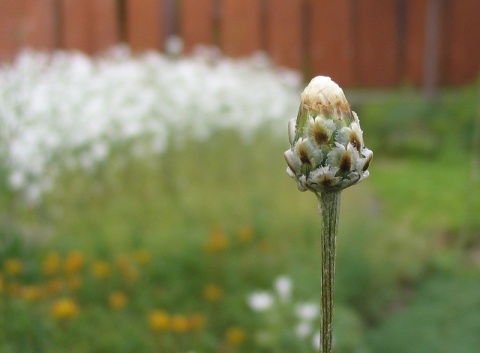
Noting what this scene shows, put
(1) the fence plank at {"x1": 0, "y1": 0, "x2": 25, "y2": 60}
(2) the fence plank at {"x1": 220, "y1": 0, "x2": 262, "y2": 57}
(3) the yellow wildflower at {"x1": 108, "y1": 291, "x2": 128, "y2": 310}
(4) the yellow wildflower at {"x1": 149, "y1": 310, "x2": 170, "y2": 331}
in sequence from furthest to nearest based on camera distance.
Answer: (2) the fence plank at {"x1": 220, "y1": 0, "x2": 262, "y2": 57} → (1) the fence plank at {"x1": 0, "y1": 0, "x2": 25, "y2": 60} → (3) the yellow wildflower at {"x1": 108, "y1": 291, "x2": 128, "y2": 310} → (4) the yellow wildflower at {"x1": 149, "y1": 310, "x2": 170, "y2": 331}

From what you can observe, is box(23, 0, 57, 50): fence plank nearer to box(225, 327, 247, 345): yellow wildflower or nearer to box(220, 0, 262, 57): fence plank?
box(220, 0, 262, 57): fence plank

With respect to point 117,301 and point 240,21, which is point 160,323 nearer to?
point 117,301

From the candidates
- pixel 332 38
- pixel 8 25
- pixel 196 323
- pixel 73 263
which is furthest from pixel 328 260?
pixel 332 38

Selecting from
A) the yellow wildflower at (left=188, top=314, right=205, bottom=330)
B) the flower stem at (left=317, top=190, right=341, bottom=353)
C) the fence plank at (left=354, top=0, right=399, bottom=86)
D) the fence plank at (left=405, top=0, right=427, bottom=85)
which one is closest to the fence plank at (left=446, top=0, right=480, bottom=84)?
the fence plank at (left=405, top=0, right=427, bottom=85)

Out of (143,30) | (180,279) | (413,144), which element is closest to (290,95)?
(413,144)

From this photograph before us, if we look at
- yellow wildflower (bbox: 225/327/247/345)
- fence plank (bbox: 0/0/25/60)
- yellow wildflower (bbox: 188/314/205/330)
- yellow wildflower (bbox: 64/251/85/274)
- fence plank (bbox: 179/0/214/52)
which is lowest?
yellow wildflower (bbox: 225/327/247/345)

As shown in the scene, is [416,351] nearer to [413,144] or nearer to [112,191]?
[112,191]
